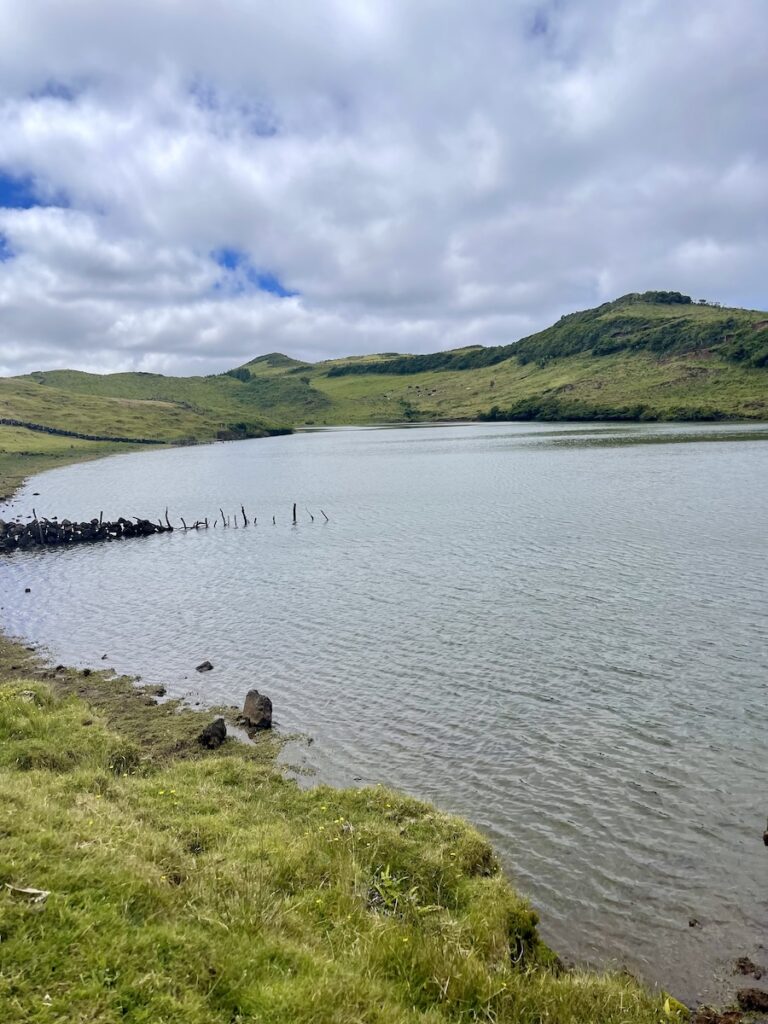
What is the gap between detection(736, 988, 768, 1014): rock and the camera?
10430 mm

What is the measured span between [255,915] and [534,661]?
1802 centimetres

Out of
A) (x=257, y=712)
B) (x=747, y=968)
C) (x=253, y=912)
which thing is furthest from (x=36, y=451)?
(x=747, y=968)

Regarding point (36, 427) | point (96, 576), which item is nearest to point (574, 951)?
point (96, 576)

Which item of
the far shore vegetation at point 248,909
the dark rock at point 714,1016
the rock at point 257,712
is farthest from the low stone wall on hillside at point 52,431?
the dark rock at point 714,1016

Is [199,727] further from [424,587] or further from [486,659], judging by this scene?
[424,587]

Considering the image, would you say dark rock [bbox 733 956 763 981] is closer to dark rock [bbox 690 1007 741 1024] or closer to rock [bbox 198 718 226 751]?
dark rock [bbox 690 1007 741 1024]

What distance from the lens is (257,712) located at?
72.3 ft

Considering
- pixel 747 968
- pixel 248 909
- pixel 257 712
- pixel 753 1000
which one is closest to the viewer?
pixel 248 909

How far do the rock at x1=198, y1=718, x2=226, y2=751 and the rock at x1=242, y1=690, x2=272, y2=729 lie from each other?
4.74 ft

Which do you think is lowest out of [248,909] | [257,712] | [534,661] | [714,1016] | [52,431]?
[534,661]

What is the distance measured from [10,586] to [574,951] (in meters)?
45.8

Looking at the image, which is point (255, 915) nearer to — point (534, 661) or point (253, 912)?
point (253, 912)

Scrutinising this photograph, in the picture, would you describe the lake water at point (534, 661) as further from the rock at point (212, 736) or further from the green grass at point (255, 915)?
the rock at point (212, 736)

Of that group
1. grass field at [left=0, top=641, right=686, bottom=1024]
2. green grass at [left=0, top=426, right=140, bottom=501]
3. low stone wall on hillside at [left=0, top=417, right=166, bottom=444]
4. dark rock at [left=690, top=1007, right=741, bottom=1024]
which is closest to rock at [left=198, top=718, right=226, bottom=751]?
grass field at [left=0, top=641, right=686, bottom=1024]
